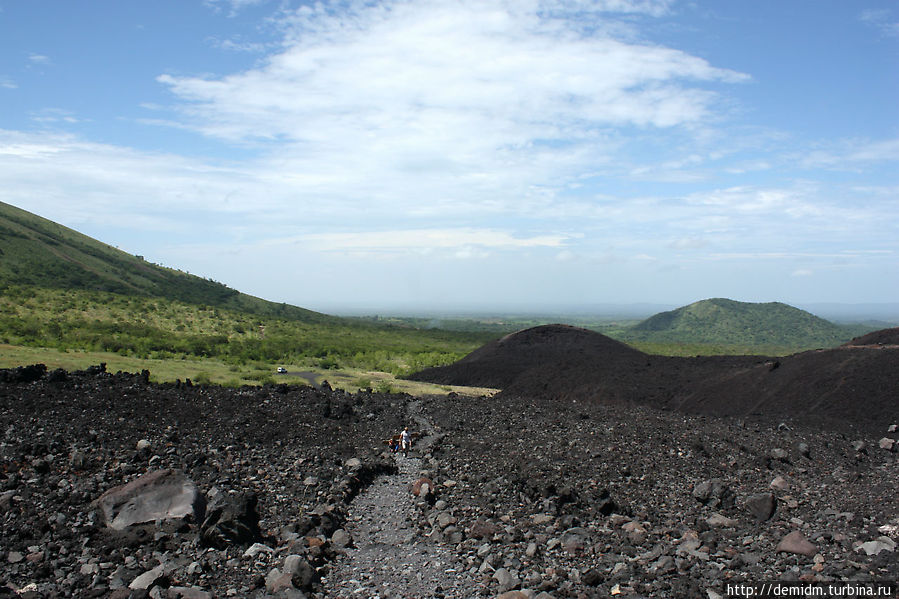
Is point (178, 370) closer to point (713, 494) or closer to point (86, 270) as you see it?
point (713, 494)

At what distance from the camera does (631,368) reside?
4259 cm

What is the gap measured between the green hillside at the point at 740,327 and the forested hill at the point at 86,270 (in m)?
99.1

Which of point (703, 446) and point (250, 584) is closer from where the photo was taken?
point (250, 584)

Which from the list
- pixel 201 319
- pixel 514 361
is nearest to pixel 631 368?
pixel 514 361

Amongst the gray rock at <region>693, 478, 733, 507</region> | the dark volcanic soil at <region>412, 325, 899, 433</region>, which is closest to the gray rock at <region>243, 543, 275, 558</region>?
the gray rock at <region>693, 478, 733, 507</region>

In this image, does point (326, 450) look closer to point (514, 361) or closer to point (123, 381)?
point (123, 381)

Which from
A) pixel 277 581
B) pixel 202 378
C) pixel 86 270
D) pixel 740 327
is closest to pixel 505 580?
pixel 277 581

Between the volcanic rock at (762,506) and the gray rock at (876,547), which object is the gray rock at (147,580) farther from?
the volcanic rock at (762,506)

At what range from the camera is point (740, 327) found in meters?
156

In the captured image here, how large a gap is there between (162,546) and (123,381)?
13.1 m

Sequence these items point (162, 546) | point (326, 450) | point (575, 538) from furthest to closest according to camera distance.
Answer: point (326, 450) → point (575, 538) → point (162, 546)

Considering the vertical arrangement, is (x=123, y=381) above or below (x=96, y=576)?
above

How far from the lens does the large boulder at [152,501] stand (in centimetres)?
1105

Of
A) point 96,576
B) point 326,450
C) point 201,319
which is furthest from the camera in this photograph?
point 201,319
